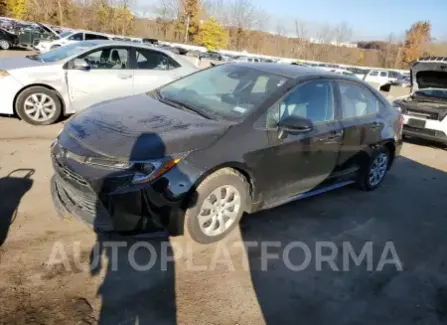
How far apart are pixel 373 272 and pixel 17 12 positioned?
52.5 metres

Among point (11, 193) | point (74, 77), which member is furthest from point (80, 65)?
point (11, 193)

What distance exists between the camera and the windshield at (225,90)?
3.88 m

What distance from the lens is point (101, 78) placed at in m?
6.88

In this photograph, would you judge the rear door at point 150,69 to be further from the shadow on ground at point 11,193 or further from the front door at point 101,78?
the shadow on ground at point 11,193

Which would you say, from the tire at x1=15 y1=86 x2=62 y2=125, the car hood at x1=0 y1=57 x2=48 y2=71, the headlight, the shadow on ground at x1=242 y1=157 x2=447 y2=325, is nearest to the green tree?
the car hood at x1=0 y1=57 x2=48 y2=71

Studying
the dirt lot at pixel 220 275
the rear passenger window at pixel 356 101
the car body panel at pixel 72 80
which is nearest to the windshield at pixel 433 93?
the rear passenger window at pixel 356 101

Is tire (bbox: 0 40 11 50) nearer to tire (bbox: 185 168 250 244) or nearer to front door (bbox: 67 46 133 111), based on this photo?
front door (bbox: 67 46 133 111)

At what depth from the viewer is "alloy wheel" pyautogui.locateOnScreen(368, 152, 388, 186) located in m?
5.30

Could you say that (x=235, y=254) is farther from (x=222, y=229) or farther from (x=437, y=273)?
(x=437, y=273)

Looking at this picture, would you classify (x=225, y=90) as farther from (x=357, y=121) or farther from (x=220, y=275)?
(x=220, y=275)

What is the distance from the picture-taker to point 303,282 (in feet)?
10.7

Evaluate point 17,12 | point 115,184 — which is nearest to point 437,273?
point 115,184

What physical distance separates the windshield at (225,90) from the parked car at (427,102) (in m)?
5.45

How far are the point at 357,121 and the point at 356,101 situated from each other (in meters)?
0.27
